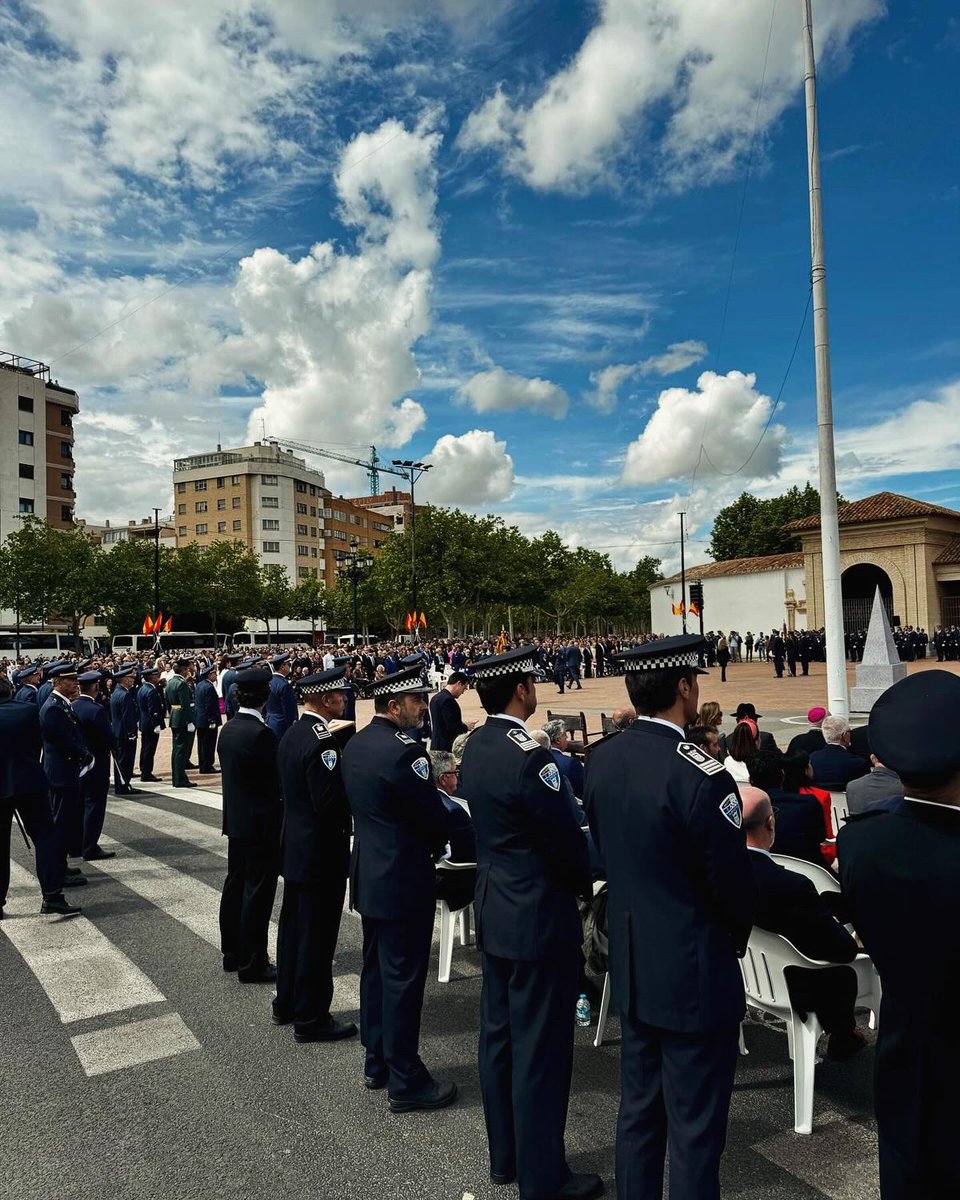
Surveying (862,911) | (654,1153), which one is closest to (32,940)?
(654,1153)

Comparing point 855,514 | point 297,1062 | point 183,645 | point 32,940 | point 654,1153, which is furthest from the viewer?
point 183,645

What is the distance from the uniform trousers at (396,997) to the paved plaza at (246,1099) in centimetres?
18

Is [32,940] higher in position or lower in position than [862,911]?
lower

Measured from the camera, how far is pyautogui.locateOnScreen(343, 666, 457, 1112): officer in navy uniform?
12.6 ft

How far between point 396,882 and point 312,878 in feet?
2.81

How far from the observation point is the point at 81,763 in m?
7.95

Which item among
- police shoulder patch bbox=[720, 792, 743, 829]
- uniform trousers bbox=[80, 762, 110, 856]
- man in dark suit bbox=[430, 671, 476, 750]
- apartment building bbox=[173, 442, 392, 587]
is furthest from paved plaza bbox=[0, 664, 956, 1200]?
apartment building bbox=[173, 442, 392, 587]

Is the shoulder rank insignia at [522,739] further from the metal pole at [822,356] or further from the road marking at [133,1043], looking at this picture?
Answer: the metal pole at [822,356]

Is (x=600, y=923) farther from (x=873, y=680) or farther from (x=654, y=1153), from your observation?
(x=873, y=680)

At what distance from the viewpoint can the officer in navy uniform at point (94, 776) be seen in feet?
28.5

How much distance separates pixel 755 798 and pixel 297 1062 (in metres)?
2.62

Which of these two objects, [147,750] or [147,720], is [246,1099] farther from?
[147,750]

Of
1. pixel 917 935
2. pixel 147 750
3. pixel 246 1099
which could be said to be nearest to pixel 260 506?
pixel 147 750

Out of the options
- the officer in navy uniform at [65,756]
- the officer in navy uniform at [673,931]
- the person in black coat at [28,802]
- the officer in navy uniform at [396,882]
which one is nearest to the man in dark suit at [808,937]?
the officer in navy uniform at [673,931]
